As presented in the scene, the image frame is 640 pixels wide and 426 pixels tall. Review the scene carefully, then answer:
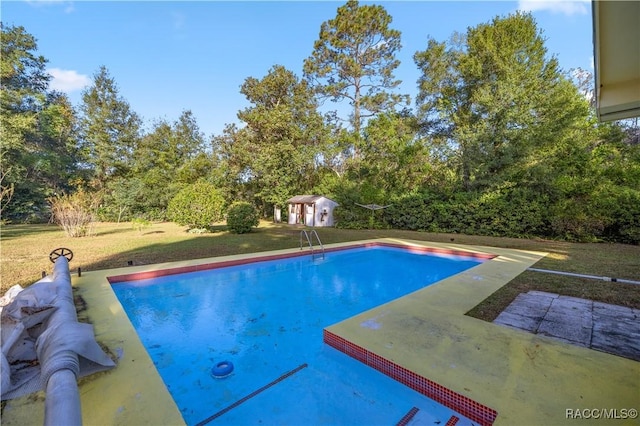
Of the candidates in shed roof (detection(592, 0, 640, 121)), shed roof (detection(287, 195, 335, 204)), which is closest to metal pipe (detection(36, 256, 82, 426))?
shed roof (detection(592, 0, 640, 121))

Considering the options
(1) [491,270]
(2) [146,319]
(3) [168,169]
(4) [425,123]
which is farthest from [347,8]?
(2) [146,319]

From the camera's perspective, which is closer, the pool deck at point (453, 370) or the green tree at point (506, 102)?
the pool deck at point (453, 370)

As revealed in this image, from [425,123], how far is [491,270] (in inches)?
645

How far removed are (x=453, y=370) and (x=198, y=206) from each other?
12.4m

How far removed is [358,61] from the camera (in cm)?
2130

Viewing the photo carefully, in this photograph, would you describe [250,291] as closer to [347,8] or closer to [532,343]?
[532,343]

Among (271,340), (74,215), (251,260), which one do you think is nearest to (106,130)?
(74,215)

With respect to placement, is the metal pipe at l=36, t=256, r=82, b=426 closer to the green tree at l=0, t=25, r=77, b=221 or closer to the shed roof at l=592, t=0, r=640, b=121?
the shed roof at l=592, t=0, r=640, b=121

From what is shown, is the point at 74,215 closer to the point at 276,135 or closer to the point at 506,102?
the point at 276,135

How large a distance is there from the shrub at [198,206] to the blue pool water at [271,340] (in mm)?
6506

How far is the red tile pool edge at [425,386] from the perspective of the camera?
6.78ft

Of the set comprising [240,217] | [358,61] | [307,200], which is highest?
[358,61]

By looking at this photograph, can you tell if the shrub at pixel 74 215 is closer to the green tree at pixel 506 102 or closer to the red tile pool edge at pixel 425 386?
the red tile pool edge at pixel 425 386

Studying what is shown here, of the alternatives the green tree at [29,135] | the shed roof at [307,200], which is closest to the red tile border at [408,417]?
the shed roof at [307,200]
